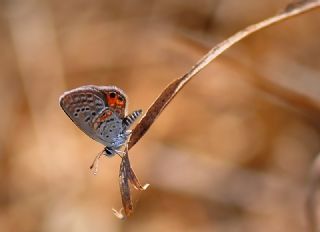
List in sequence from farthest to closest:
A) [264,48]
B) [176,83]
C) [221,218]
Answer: [264,48] < [221,218] < [176,83]

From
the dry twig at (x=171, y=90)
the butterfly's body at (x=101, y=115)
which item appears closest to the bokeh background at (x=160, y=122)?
the butterfly's body at (x=101, y=115)

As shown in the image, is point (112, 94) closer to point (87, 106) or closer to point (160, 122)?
point (87, 106)

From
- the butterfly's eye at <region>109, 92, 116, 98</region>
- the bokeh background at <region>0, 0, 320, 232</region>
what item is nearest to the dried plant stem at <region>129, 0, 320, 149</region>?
the butterfly's eye at <region>109, 92, 116, 98</region>

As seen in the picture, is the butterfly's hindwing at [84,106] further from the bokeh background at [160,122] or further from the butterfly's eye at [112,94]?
the bokeh background at [160,122]

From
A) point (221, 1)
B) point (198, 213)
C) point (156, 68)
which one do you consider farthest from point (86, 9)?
point (198, 213)

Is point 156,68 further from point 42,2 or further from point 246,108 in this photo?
point 42,2
